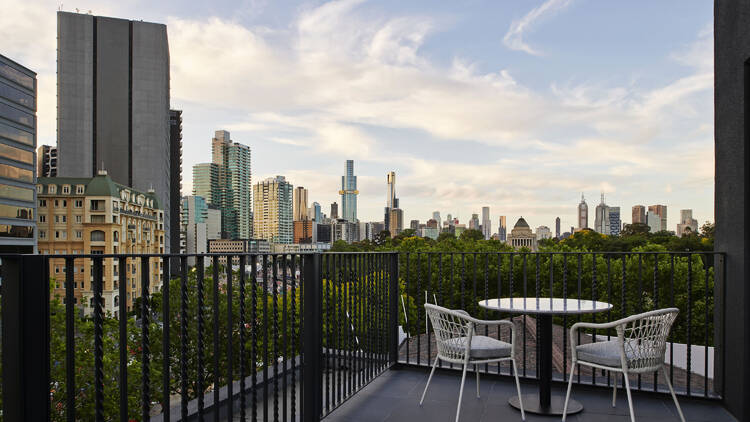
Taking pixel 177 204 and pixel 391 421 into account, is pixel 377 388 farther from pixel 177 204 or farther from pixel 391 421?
pixel 177 204

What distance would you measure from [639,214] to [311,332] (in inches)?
2764

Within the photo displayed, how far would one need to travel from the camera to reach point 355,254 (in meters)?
3.71

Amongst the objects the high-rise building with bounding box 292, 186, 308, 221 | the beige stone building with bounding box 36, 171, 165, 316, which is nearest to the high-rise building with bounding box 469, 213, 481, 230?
the high-rise building with bounding box 292, 186, 308, 221

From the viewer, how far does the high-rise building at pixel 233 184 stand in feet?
455

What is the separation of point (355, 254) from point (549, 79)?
4214 centimetres

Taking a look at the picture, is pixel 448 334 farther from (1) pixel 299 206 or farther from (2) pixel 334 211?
(2) pixel 334 211

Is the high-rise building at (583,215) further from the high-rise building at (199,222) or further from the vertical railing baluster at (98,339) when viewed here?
the high-rise building at (199,222)

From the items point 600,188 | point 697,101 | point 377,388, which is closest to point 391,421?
point 377,388

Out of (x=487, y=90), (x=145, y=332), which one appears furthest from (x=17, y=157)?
(x=145, y=332)

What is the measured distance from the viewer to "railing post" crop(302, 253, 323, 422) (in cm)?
304

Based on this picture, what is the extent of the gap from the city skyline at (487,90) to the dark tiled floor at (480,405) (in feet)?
6.15

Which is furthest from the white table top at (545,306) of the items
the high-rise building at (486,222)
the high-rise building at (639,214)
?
the high-rise building at (486,222)

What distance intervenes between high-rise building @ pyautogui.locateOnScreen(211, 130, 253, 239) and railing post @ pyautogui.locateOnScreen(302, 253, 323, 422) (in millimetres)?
135530

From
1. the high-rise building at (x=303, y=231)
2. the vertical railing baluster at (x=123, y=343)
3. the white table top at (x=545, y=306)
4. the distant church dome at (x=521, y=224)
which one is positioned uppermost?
the vertical railing baluster at (x=123, y=343)
